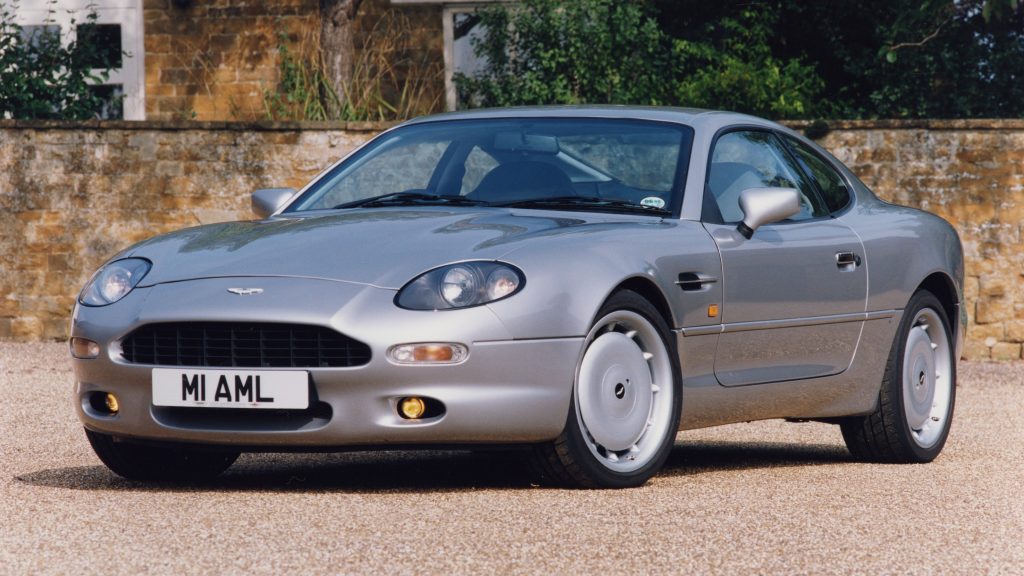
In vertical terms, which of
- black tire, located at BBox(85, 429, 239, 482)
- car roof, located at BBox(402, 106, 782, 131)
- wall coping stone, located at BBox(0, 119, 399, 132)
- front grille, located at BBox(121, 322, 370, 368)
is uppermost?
car roof, located at BBox(402, 106, 782, 131)

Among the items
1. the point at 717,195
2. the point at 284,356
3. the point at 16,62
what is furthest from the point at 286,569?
the point at 16,62

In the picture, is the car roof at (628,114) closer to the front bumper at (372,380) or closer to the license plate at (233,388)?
the front bumper at (372,380)

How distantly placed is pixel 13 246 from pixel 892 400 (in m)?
9.63

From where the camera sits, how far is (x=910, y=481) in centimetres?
661

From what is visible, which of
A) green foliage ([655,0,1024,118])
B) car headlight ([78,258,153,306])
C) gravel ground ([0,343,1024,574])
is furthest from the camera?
green foliage ([655,0,1024,118])

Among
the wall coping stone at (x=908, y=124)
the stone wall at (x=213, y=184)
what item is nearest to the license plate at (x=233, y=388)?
the stone wall at (x=213, y=184)

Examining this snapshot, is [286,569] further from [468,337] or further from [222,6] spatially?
[222,6]

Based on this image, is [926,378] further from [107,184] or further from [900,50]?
[900,50]

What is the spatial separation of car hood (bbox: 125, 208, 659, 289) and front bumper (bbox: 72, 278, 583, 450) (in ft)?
0.30

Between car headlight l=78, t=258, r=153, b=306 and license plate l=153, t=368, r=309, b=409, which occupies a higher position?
car headlight l=78, t=258, r=153, b=306

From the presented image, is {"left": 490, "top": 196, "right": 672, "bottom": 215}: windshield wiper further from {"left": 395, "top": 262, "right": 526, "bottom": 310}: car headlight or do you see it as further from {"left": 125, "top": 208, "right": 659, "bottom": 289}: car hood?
{"left": 395, "top": 262, "right": 526, "bottom": 310}: car headlight

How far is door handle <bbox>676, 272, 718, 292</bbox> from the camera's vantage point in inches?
243

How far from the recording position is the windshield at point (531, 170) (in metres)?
6.51

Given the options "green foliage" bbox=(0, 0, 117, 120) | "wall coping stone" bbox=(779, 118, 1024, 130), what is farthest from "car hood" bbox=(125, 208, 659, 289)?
"green foliage" bbox=(0, 0, 117, 120)
